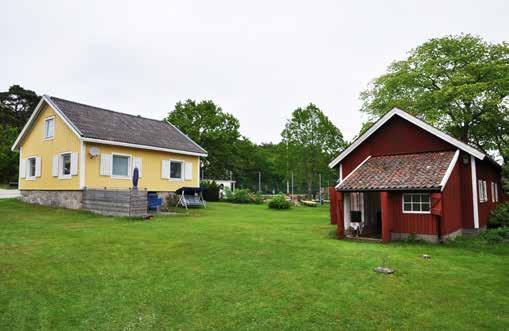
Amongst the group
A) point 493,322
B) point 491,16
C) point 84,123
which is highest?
point 491,16

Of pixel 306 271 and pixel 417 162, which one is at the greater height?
pixel 417 162

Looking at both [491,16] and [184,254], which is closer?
[184,254]

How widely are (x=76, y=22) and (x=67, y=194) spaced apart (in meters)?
9.02

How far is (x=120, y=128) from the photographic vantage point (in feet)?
67.9

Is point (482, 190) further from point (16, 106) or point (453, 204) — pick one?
point (16, 106)

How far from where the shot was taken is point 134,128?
2194cm

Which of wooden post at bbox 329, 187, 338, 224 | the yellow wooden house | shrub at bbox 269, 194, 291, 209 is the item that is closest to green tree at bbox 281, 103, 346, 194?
shrub at bbox 269, 194, 291, 209

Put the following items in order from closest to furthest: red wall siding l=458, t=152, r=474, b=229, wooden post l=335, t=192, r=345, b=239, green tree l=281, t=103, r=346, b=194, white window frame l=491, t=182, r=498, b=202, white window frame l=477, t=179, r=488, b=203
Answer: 1. wooden post l=335, t=192, r=345, b=239
2. red wall siding l=458, t=152, r=474, b=229
3. white window frame l=477, t=179, r=488, b=203
4. white window frame l=491, t=182, r=498, b=202
5. green tree l=281, t=103, r=346, b=194

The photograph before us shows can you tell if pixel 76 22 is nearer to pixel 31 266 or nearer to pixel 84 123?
pixel 84 123

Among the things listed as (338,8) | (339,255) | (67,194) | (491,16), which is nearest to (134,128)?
(67,194)

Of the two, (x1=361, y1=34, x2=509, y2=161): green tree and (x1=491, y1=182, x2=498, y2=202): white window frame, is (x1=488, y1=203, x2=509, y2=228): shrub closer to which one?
(x1=491, y1=182, x2=498, y2=202): white window frame

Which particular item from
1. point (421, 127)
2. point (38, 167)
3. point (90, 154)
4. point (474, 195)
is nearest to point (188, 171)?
point (90, 154)

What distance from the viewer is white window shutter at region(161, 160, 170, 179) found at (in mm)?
21478

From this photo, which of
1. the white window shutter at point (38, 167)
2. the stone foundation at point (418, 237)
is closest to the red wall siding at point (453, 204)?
the stone foundation at point (418, 237)
